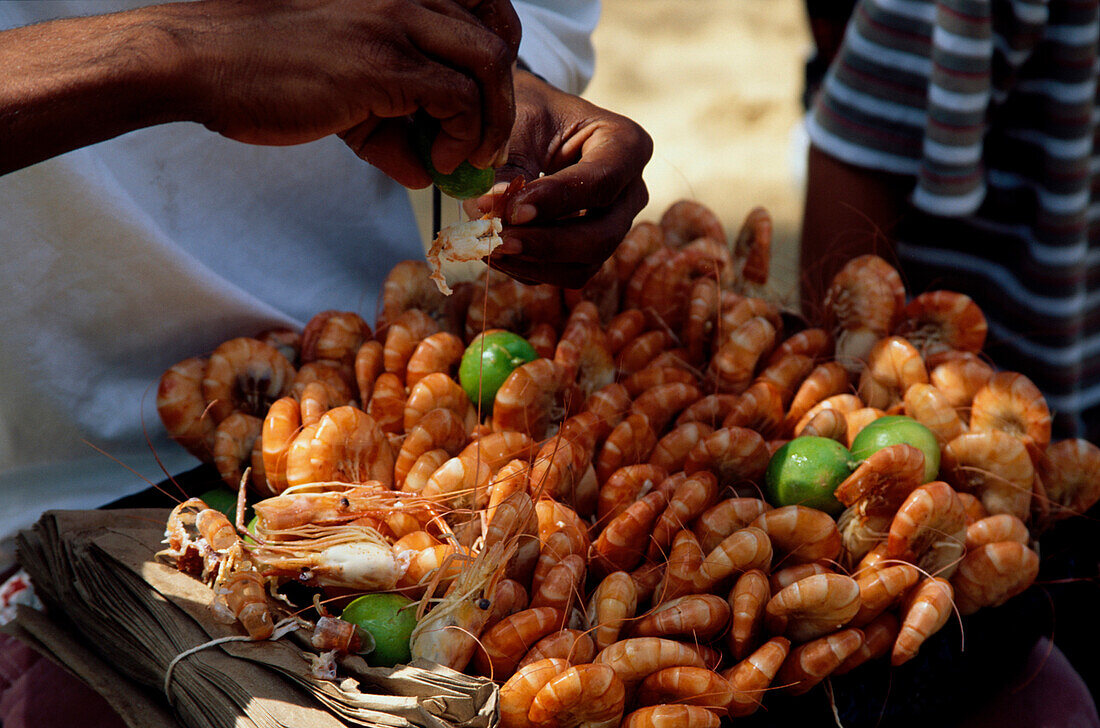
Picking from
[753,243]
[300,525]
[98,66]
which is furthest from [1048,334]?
[98,66]

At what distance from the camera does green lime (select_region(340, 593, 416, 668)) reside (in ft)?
4.19

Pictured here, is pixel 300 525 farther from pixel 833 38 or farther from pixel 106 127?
pixel 833 38

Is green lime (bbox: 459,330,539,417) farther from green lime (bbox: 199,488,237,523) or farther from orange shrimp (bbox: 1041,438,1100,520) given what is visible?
orange shrimp (bbox: 1041,438,1100,520)

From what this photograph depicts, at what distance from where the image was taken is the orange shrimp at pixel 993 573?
143cm

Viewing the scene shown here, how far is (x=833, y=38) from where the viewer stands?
10.1 ft

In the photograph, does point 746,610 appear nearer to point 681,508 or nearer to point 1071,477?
point 681,508

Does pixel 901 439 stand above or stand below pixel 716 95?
above

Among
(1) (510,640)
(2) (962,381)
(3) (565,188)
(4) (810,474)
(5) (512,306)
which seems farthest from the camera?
(5) (512,306)

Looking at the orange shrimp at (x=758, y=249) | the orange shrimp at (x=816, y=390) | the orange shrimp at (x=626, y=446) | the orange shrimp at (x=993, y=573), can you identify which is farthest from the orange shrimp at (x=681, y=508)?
the orange shrimp at (x=758, y=249)

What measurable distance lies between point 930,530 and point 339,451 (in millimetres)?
960

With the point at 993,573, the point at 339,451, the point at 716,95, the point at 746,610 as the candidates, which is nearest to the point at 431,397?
the point at 339,451

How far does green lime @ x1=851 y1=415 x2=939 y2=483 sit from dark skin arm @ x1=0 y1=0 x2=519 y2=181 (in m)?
0.87

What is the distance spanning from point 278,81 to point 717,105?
5124 millimetres

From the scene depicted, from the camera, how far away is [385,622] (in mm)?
1285
